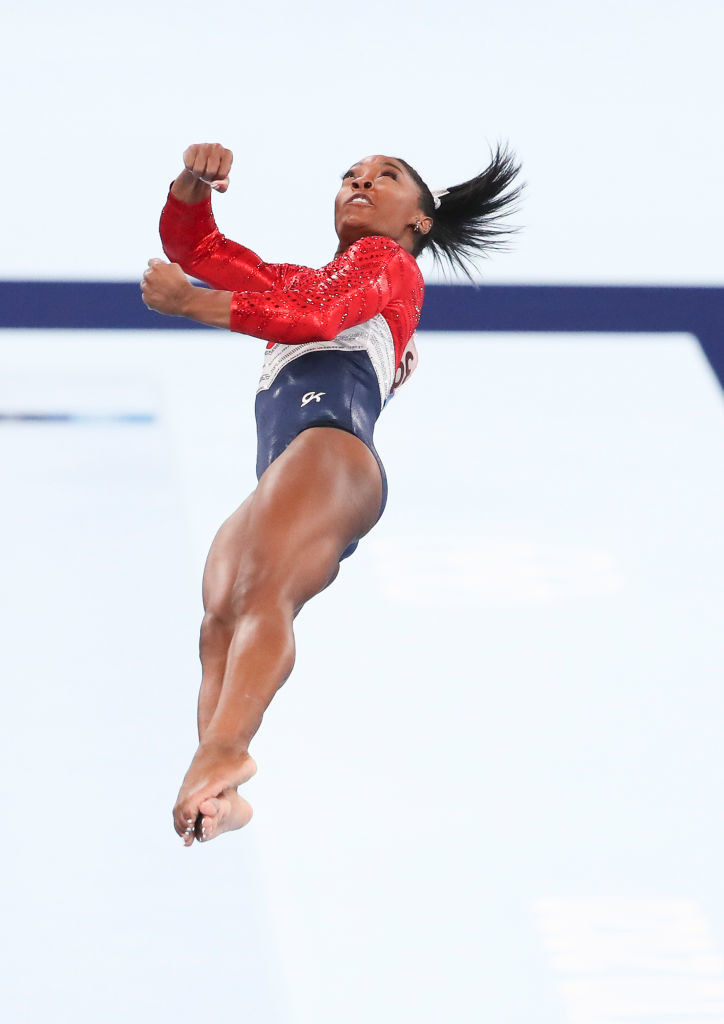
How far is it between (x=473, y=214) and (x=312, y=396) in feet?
1.99

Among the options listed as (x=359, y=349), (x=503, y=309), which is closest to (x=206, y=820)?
(x=359, y=349)

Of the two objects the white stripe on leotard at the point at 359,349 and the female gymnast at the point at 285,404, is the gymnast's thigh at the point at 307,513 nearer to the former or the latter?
the female gymnast at the point at 285,404

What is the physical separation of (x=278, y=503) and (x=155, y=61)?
343cm

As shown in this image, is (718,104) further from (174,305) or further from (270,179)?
(174,305)

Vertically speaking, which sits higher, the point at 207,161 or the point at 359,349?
the point at 207,161

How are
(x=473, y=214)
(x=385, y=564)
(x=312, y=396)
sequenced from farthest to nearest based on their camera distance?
(x=385, y=564) → (x=473, y=214) → (x=312, y=396)

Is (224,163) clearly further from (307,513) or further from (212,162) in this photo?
(307,513)

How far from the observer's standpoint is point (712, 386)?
4.54m

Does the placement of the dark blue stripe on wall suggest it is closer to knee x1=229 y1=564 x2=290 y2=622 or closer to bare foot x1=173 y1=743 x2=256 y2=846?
knee x1=229 y1=564 x2=290 y2=622

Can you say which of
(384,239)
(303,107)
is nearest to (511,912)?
(384,239)

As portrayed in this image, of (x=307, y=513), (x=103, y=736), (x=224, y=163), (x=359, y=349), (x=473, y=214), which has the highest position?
(x=224, y=163)

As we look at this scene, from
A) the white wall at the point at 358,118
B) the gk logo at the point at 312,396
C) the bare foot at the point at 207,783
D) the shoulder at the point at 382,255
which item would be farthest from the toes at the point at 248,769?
the white wall at the point at 358,118

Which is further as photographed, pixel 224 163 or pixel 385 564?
pixel 385 564

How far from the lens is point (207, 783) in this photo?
2371 mm
